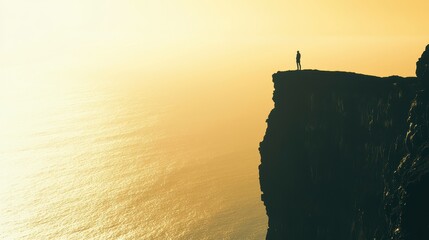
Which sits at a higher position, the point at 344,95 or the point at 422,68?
the point at 422,68

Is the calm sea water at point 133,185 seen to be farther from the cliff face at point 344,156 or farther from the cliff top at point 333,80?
the cliff top at point 333,80

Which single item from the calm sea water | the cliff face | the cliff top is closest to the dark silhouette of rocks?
the cliff face

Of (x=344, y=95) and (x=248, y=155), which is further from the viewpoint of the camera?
(x=248, y=155)

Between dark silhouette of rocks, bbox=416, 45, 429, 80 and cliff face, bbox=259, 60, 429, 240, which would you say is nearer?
cliff face, bbox=259, 60, 429, 240

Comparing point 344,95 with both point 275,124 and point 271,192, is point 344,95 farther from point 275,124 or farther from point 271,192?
point 271,192

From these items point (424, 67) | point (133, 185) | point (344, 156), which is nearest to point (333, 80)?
point (344, 156)

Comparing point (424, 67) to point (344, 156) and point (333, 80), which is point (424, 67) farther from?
point (344, 156)

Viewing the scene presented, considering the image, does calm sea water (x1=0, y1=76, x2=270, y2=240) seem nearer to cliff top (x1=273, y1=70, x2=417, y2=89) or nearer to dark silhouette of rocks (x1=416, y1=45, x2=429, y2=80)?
cliff top (x1=273, y1=70, x2=417, y2=89)

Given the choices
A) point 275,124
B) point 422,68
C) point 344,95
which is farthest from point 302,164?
point 422,68

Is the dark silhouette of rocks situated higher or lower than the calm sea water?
higher

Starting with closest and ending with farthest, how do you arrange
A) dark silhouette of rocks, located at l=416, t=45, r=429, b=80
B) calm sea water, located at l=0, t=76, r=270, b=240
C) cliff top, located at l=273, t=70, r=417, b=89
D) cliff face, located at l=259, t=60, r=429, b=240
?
cliff face, located at l=259, t=60, r=429, b=240
dark silhouette of rocks, located at l=416, t=45, r=429, b=80
cliff top, located at l=273, t=70, r=417, b=89
calm sea water, located at l=0, t=76, r=270, b=240
